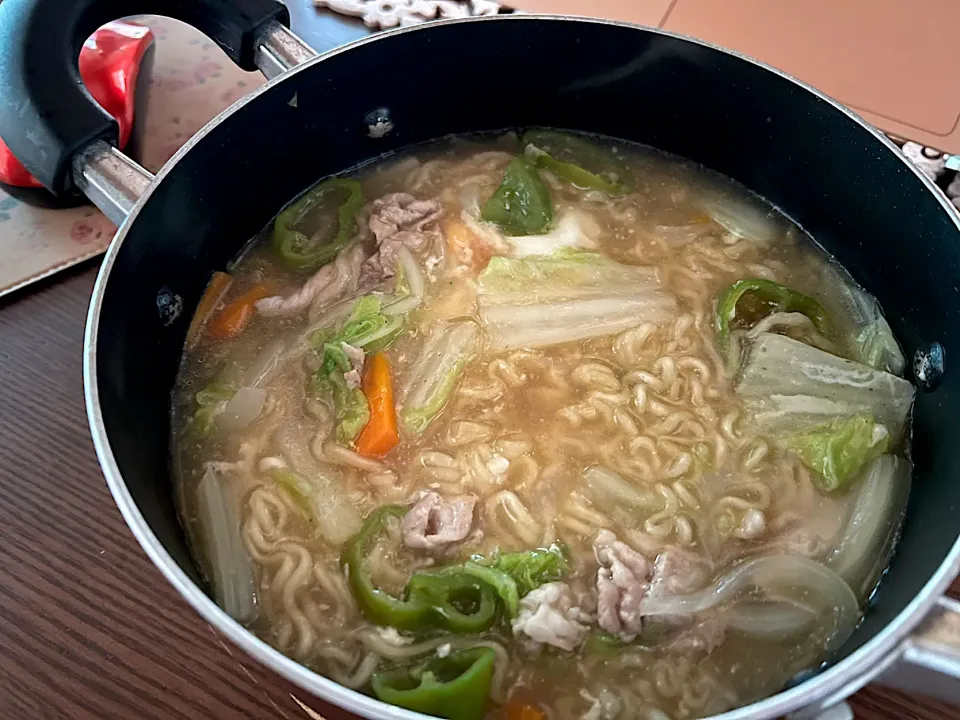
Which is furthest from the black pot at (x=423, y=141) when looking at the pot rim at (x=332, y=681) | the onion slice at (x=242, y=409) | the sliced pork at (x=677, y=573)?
the sliced pork at (x=677, y=573)

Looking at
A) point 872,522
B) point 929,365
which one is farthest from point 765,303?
point 872,522

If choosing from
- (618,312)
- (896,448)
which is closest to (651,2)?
(618,312)

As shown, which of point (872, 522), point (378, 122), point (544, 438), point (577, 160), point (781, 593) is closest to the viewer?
point (781, 593)

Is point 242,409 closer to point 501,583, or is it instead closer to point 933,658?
point 501,583

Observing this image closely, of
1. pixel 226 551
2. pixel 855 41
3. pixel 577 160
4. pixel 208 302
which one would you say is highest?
pixel 855 41

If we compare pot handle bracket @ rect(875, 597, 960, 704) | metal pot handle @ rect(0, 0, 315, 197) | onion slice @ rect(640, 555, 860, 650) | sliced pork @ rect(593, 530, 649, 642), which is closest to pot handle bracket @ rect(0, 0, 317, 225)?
metal pot handle @ rect(0, 0, 315, 197)

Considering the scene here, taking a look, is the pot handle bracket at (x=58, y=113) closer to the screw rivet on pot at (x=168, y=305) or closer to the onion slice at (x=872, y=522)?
the screw rivet on pot at (x=168, y=305)

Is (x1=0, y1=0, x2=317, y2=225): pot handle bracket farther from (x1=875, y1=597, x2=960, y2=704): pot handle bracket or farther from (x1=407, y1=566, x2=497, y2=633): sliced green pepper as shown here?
(x1=875, y1=597, x2=960, y2=704): pot handle bracket
